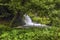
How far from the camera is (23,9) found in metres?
9.85

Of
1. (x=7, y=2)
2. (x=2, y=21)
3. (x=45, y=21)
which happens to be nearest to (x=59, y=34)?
(x=7, y=2)

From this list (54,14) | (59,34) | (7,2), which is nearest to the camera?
(59,34)

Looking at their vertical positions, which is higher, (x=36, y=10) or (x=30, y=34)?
(x=36, y=10)

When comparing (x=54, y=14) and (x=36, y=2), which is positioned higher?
(x=36, y=2)

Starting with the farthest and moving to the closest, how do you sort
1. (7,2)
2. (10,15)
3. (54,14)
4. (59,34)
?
(10,15) < (7,2) < (54,14) < (59,34)

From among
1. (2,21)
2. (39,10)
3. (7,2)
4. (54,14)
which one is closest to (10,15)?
(2,21)

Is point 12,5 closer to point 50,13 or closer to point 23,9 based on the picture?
point 23,9

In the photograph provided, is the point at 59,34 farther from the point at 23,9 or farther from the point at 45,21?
the point at 45,21

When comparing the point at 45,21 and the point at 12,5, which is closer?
the point at 12,5

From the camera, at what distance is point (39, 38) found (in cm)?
907

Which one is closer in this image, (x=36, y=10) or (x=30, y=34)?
(x=30, y=34)

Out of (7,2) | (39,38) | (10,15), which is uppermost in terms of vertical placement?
(7,2)

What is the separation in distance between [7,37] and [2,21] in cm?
307

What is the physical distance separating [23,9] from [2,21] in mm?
3172
